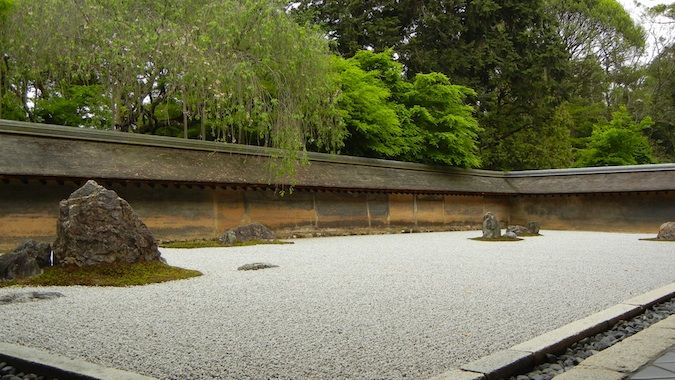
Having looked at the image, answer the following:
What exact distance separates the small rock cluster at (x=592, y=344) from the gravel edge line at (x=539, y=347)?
37mm

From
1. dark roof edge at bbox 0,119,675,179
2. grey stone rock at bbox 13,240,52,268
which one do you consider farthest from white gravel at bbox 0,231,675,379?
dark roof edge at bbox 0,119,675,179

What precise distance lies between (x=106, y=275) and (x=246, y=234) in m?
6.04

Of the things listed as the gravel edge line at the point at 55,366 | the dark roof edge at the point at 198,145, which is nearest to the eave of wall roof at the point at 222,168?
the dark roof edge at the point at 198,145

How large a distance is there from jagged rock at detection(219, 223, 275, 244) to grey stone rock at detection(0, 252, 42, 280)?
5.49m

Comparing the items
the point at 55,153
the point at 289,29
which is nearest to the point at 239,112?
the point at 289,29

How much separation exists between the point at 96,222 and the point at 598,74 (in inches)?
1237

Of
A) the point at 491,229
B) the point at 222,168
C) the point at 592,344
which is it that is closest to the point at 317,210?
the point at 222,168

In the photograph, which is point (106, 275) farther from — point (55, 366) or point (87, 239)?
point (55, 366)

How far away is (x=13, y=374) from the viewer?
3207mm

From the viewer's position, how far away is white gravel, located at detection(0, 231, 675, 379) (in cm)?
333

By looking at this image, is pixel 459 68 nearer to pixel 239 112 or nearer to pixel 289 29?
pixel 289 29

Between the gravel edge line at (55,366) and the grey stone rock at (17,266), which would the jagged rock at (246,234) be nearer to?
the grey stone rock at (17,266)

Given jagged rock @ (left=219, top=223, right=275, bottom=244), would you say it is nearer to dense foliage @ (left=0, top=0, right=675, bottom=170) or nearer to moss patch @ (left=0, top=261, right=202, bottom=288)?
dense foliage @ (left=0, top=0, right=675, bottom=170)

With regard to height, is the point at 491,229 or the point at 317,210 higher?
the point at 317,210
